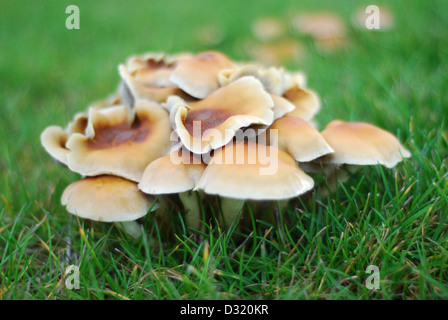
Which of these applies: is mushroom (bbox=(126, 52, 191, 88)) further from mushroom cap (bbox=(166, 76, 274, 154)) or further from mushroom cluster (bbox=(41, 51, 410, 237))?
mushroom cap (bbox=(166, 76, 274, 154))

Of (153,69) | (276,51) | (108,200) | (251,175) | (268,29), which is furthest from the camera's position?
(268,29)

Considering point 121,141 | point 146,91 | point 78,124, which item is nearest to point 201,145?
point 121,141

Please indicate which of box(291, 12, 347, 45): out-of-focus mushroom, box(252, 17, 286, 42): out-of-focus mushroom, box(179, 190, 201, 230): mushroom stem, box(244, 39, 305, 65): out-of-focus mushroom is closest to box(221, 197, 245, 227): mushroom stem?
box(179, 190, 201, 230): mushroom stem

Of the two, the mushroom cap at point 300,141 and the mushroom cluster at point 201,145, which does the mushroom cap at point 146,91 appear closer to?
the mushroom cluster at point 201,145

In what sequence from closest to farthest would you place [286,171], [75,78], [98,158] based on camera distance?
[286,171] < [98,158] < [75,78]

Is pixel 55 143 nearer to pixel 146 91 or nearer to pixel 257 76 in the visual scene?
pixel 146 91

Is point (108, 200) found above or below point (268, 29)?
below

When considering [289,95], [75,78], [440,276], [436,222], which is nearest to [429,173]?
[436,222]
